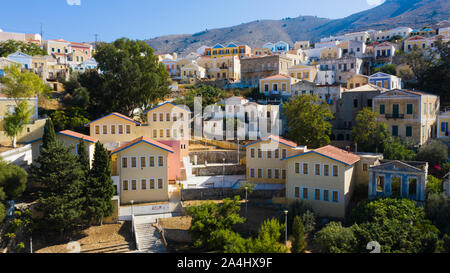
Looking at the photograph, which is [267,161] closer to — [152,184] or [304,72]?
[152,184]

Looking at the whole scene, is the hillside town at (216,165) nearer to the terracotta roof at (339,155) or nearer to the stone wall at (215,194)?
the stone wall at (215,194)

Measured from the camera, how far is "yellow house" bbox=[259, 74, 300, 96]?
42.5 m

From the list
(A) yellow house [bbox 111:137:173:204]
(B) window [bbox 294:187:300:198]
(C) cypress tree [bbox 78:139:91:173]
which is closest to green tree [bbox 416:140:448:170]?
(B) window [bbox 294:187:300:198]

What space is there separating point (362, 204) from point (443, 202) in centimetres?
433

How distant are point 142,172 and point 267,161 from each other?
9.44 metres

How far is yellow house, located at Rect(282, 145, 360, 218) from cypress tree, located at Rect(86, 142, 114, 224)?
38.3ft

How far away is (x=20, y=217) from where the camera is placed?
1995 centimetres

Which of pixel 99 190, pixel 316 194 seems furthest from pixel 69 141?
pixel 316 194

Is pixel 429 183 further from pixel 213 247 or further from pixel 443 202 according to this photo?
pixel 213 247

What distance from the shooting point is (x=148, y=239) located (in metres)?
20.2

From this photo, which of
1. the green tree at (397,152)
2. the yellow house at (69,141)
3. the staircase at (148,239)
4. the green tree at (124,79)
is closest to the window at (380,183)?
the green tree at (397,152)

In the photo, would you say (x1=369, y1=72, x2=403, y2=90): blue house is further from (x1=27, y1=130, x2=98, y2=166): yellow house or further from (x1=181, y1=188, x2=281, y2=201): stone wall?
(x1=27, y1=130, x2=98, y2=166): yellow house

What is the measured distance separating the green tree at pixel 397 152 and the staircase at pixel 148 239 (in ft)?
58.1

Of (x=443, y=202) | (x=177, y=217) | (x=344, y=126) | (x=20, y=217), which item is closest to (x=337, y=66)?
(x=344, y=126)
